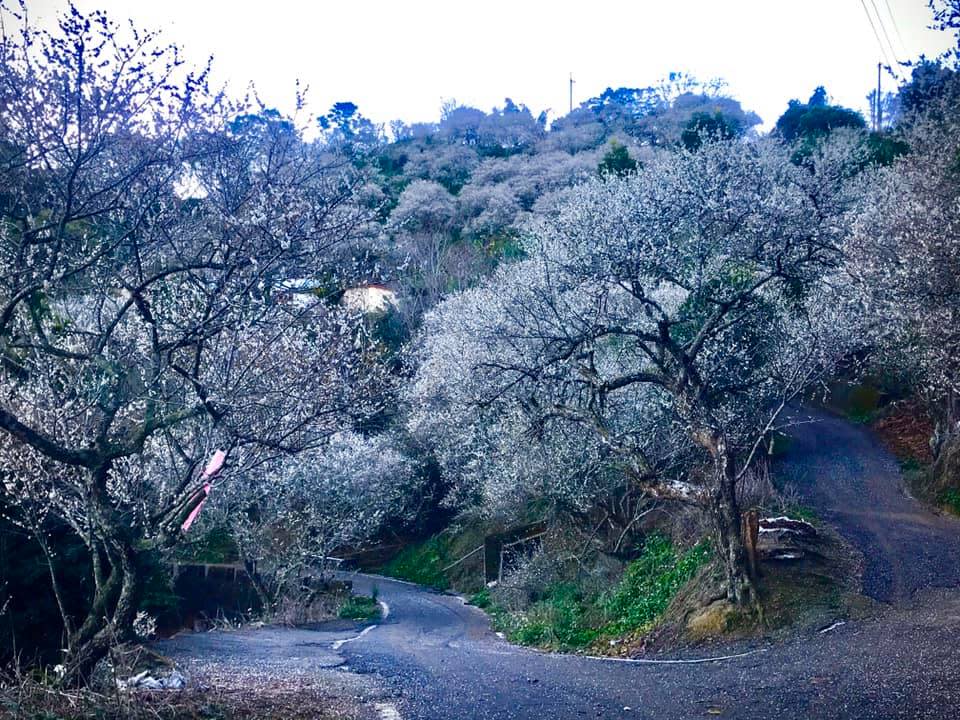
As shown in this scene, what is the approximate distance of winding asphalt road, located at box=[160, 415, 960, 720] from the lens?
774 cm

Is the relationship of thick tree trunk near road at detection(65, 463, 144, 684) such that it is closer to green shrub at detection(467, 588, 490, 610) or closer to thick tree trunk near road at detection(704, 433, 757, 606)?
thick tree trunk near road at detection(704, 433, 757, 606)

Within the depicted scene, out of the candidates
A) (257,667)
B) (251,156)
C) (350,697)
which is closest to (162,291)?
(251,156)

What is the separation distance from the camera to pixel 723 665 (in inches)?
399

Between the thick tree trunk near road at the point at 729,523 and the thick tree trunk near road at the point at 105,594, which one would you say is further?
the thick tree trunk near road at the point at 729,523

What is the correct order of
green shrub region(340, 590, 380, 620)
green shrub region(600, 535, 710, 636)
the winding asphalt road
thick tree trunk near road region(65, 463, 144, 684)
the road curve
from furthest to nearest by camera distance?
green shrub region(340, 590, 380, 620)
green shrub region(600, 535, 710, 636)
the road curve
the winding asphalt road
thick tree trunk near road region(65, 463, 144, 684)

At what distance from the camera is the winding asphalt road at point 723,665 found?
7738 mm

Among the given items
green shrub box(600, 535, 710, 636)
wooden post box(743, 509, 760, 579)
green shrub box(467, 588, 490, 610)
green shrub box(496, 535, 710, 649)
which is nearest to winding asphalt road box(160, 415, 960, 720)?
green shrub box(496, 535, 710, 649)

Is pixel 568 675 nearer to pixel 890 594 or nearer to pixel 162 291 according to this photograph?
pixel 890 594

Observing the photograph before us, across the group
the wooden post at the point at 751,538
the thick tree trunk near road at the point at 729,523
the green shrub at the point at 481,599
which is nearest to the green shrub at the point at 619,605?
the wooden post at the point at 751,538

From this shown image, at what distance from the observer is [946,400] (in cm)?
2022

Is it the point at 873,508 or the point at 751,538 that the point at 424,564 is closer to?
the point at 873,508

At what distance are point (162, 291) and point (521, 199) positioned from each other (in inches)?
1810

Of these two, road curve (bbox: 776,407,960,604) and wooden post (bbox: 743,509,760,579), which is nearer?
wooden post (bbox: 743,509,760,579)

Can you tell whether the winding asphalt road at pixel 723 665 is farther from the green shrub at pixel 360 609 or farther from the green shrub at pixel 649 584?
the green shrub at pixel 360 609
